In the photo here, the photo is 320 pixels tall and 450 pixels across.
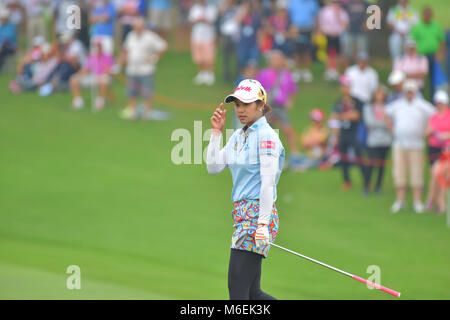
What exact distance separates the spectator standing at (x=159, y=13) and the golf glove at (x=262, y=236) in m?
20.2

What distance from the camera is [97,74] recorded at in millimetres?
21500

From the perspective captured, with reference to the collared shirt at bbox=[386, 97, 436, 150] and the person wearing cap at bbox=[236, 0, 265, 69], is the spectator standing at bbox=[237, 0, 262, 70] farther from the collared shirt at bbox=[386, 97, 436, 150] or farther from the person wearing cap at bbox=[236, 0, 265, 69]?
the collared shirt at bbox=[386, 97, 436, 150]

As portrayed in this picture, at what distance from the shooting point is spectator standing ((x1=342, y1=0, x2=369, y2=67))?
2177 cm

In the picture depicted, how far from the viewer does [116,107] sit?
2164 centimetres

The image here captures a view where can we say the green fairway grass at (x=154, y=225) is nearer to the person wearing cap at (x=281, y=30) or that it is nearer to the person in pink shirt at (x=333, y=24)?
the person wearing cap at (x=281, y=30)

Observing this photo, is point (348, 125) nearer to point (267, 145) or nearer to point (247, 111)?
point (247, 111)

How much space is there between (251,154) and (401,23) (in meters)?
15.4

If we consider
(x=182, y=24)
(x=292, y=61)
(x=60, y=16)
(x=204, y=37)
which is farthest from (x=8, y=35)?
(x=292, y=61)

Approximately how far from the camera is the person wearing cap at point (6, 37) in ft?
79.3

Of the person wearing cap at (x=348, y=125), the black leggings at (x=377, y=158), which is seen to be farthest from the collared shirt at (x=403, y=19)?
the black leggings at (x=377, y=158)

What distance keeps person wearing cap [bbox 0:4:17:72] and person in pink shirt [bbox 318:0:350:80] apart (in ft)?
28.9

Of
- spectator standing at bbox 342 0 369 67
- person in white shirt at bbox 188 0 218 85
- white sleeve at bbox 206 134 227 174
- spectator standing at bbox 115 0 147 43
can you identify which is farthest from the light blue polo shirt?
spectator standing at bbox 115 0 147 43
